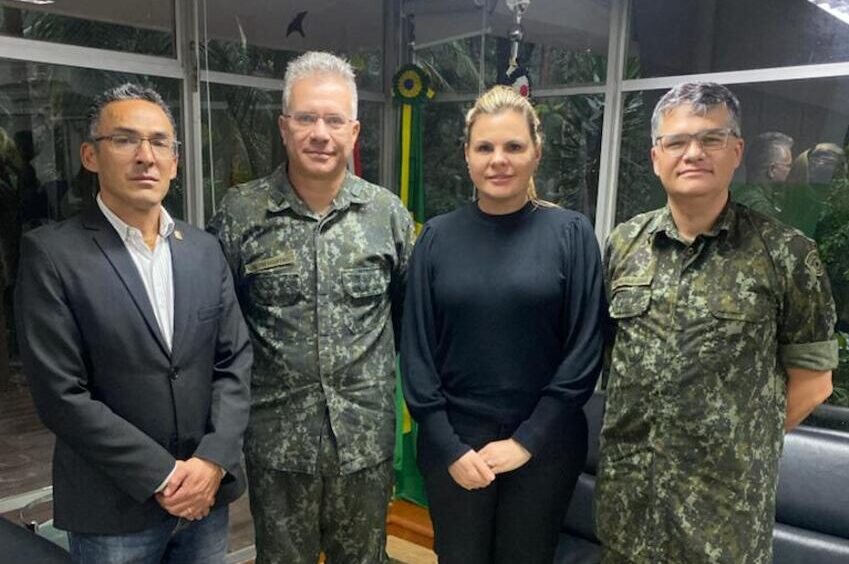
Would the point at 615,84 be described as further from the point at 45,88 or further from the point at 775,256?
the point at 45,88

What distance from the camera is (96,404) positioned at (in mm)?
1321

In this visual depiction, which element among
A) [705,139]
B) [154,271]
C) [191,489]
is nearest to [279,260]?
[154,271]

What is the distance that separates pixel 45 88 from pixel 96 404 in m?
1.50

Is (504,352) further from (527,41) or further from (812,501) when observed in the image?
(527,41)

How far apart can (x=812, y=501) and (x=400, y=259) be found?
141 cm

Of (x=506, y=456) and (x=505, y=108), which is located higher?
(x=505, y=108)

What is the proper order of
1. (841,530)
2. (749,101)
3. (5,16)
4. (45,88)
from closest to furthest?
(841,530), (5,16), (45,88), (749,101)

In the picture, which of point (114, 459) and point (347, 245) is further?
point (347, 245)

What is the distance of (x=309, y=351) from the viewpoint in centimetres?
161

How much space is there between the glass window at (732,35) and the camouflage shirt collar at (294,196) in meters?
1.76

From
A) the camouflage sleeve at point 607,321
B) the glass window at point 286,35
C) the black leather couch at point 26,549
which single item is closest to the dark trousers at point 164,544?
the black leather couch at point 26,549

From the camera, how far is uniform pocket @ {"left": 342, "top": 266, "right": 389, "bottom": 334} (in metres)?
1.64

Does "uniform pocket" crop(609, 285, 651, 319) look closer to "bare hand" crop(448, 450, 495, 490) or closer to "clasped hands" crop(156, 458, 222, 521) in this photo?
"bare hand" crop(448, 450, 495, 490)

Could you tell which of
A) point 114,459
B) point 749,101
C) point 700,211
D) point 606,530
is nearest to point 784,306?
point 700,211
